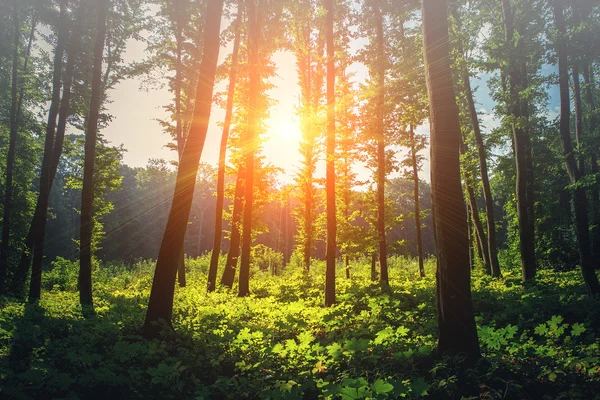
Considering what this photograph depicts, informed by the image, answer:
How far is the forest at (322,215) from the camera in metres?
4.36

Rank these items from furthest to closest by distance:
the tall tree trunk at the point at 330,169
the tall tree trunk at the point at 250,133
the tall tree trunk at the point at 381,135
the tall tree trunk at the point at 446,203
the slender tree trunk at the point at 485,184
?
1. the slender tree trunk at the point at 485,184
2. the tall tree trunk at the point at 381,135
3. the tall tree trunk at the point at 250,133
4. the tall tree trunk at the point at 330,169
5. the tall tree trunk at the point at 446,203

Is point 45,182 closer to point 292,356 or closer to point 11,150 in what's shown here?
point 11,150

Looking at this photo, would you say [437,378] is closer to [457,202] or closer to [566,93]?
[457,202]

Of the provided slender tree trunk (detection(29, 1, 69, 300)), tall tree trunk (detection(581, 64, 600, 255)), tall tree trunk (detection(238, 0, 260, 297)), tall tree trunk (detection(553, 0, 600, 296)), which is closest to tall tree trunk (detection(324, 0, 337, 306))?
tall tree trunk (detection(238, 0, 260, 297))

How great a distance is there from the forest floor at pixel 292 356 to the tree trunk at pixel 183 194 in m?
0.57

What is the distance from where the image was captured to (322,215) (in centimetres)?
1666

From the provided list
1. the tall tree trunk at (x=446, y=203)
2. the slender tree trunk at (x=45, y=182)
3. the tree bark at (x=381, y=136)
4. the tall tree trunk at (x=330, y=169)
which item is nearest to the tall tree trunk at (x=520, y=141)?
the tree bark at (x=381, y=136)

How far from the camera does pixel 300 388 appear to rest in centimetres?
369

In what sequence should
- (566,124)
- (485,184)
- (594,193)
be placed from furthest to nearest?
(594,193)
(485,184)
(566,124)

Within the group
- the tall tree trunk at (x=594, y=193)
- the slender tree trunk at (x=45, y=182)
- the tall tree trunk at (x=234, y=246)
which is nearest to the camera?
the slender tree trunk at (x=45, y=182)

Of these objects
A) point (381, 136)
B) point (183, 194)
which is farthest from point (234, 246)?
point (381, 136)

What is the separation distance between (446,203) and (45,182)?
1521 centimetres

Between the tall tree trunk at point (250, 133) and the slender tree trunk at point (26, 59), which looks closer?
the tall tree trunk at point (250, 133)

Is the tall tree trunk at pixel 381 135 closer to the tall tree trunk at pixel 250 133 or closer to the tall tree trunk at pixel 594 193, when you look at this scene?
the tall tree trunk at pixel 250 133
